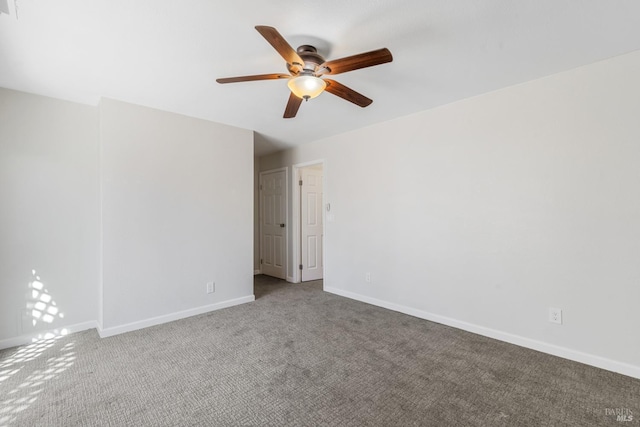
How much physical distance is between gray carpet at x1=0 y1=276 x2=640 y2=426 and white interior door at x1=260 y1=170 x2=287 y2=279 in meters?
2.27

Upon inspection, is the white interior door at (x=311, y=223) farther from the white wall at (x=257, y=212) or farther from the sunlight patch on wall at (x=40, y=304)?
the sunlight patch on wall at (x=40, y=304)

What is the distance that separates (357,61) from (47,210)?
3.24 metres

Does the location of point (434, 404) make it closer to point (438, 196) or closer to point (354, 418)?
point (354, 418)

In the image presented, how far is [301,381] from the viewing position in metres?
2.03

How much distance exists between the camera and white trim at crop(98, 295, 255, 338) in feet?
9.30

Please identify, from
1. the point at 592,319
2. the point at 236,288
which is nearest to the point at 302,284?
the point at 236,288

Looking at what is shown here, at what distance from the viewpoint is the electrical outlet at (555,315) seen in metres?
2.36

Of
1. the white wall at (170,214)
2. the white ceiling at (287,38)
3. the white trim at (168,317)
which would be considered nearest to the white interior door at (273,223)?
the white wall at (170,214)

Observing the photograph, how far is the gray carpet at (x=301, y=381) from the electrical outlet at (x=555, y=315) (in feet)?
0.98

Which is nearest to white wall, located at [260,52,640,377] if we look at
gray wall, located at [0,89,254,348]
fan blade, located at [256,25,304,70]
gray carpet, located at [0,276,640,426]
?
gray carpet, located at [0,276,640,426]

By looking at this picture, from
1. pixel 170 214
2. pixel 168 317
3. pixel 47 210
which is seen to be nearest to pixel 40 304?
pixel 47 210

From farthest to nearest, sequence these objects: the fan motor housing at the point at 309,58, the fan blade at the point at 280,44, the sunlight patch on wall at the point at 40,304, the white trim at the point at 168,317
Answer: the white trim at the point at 168,317 < the sunlight patch on wall at the point at 40,304 < the fan motor housing at the point at 309,58 < the fan blade at the point at 280,44

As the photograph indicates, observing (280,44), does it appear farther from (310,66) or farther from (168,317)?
(168,317)

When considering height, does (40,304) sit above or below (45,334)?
above
